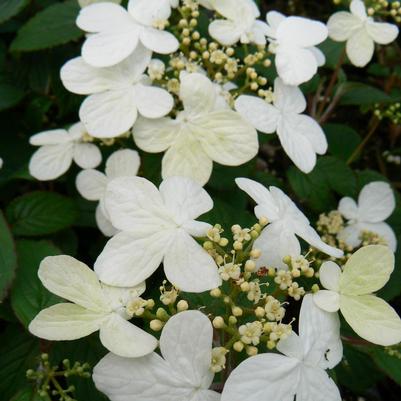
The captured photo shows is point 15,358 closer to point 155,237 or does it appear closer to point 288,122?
point 155,237

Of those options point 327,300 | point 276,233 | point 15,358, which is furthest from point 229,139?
point 15,358

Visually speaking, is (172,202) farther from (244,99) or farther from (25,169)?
(25,169)

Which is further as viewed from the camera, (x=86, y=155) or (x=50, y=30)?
(x=50, y=30)

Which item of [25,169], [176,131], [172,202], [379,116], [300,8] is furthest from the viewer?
[300,8]

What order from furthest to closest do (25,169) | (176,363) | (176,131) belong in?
(25,169)
(176,131)
(176,363)

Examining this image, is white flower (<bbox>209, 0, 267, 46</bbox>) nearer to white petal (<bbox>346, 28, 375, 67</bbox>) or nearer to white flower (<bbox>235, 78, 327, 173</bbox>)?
white flower (<bbox>235, 78, 327, 173</bbox>)

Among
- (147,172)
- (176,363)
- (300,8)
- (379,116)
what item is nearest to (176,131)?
(147,172)
